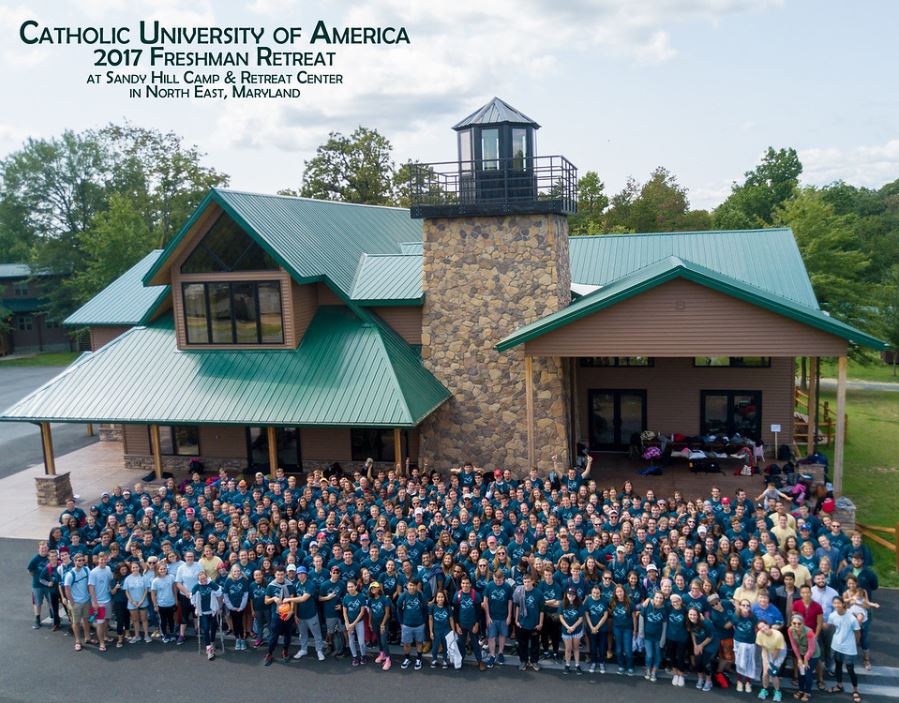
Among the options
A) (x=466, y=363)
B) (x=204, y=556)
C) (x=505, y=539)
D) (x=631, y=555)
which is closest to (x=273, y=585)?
(x=204, y=556)

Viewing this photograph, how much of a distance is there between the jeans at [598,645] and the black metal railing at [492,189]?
36.4 feet

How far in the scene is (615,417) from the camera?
22875mm

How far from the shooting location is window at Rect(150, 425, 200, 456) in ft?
72.1

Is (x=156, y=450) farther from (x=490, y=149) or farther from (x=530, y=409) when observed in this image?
(x=490, y=149)

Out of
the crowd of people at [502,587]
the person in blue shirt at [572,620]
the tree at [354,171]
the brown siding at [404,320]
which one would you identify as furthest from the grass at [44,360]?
the person in blue shirt at [572,620]

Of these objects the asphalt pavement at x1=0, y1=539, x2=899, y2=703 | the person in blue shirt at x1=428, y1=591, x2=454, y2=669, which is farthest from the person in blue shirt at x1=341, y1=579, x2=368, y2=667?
the person in blue shirt at x1=428, y1=591, x2=454, y2=669

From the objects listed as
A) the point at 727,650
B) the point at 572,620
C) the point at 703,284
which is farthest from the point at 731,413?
the point at 572,620

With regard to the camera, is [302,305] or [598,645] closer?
[598,645]

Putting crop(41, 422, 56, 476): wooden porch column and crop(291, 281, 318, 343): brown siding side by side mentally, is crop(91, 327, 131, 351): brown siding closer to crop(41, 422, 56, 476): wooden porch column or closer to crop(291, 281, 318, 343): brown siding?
crop(41, 422, 56, 476): wooden porch column

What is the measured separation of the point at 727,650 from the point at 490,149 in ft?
43.0

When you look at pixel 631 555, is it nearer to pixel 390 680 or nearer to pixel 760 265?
pixel 390 680

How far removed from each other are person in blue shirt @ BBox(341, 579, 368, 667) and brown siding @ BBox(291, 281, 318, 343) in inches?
400

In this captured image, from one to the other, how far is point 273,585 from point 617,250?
56.9 ft

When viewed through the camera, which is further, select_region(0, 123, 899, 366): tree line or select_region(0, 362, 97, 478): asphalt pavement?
select_region(0, 123, 899, 366): tree line
